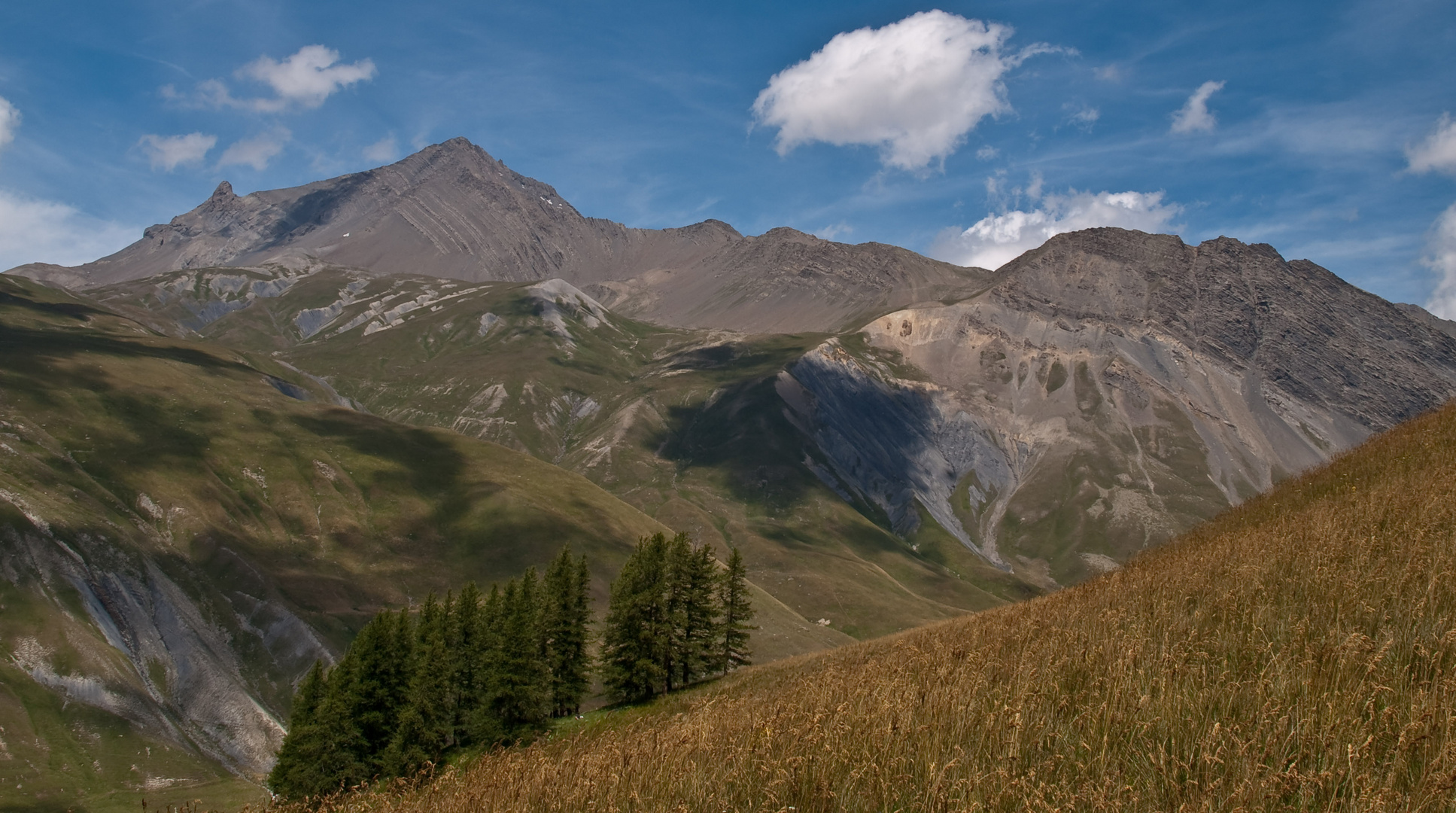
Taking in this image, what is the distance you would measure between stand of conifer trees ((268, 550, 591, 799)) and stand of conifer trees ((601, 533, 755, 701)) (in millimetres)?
3401

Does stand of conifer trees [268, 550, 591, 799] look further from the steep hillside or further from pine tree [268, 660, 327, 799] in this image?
the steep hillside

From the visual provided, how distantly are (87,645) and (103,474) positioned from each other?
44711mm

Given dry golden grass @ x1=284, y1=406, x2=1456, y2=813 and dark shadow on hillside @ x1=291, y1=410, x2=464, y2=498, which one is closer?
dry golden grass @ x1=284, y1=406, x2=1456, y2=813

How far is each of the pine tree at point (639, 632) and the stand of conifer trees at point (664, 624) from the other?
0.15ft

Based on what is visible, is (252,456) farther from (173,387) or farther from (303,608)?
(303,608)

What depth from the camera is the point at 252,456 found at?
497ft

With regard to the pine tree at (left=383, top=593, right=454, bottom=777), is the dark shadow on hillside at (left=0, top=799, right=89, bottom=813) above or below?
below

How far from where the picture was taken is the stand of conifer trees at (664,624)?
48.0 m

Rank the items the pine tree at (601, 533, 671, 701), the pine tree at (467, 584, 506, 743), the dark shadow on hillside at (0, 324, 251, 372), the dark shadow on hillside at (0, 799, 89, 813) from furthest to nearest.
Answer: the dark shadow on hillside at (0, 324, 251, 372) → the dark shadow on hillside at (0, 799, 89, 813) → the pine tree at (601, 533, 671, 701) → the pine tree at (467, 584, 506, 743)

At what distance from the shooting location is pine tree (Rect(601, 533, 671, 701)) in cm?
4769

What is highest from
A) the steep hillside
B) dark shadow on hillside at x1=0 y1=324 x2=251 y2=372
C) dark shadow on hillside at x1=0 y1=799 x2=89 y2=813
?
dark shadow on hillside at x1=0 y1=324 x2=251 y2=372

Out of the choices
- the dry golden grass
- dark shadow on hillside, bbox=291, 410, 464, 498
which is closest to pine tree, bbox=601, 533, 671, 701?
the dry golden grass

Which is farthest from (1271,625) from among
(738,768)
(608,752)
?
(608,752)

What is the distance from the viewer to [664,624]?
Result: 161 ft
